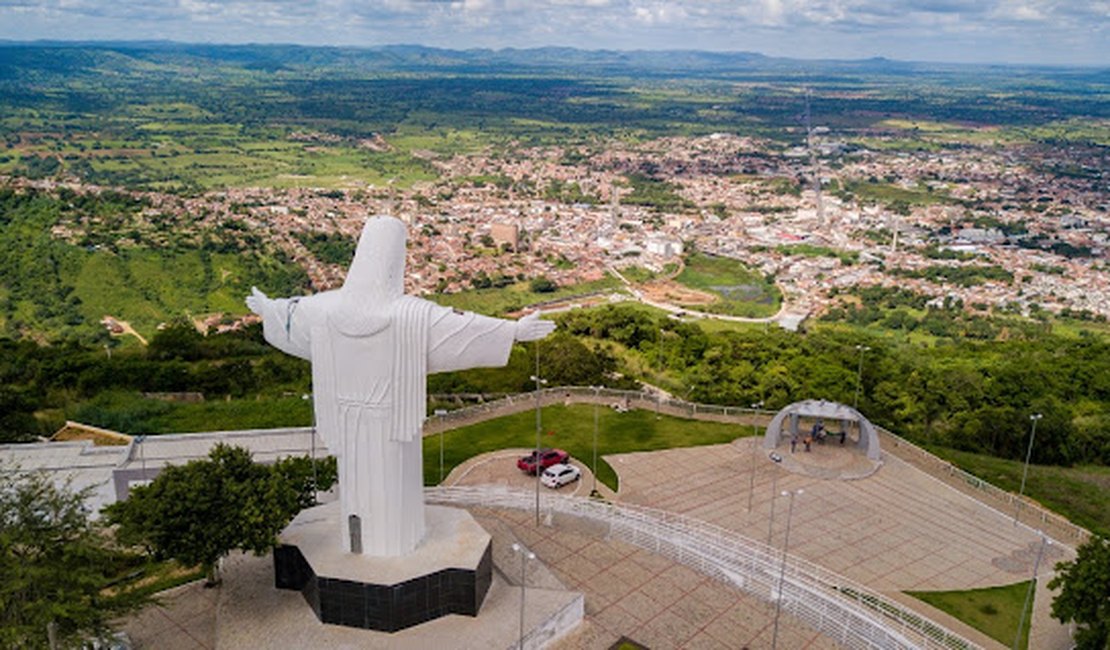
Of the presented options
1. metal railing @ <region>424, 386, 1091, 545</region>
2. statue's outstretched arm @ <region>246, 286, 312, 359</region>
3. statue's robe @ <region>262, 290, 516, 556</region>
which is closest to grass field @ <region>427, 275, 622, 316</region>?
metal railing @ <region>424, 386, 1091, 545</region>

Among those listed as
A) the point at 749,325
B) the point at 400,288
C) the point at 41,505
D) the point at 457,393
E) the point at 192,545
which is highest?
the point at 400,288

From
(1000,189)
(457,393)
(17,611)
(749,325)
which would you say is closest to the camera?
(17,611)

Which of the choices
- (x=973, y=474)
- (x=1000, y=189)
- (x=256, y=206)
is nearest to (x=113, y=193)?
(x=256, y=206)

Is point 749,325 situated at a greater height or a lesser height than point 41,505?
lesser

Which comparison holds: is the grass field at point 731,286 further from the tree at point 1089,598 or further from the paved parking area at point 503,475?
the tree at point 1089,598

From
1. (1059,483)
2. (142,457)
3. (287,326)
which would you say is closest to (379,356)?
(287,326)

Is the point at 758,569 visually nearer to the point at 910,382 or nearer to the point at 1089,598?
the point at 1089,598

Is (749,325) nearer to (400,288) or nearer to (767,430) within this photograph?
(767,430)
